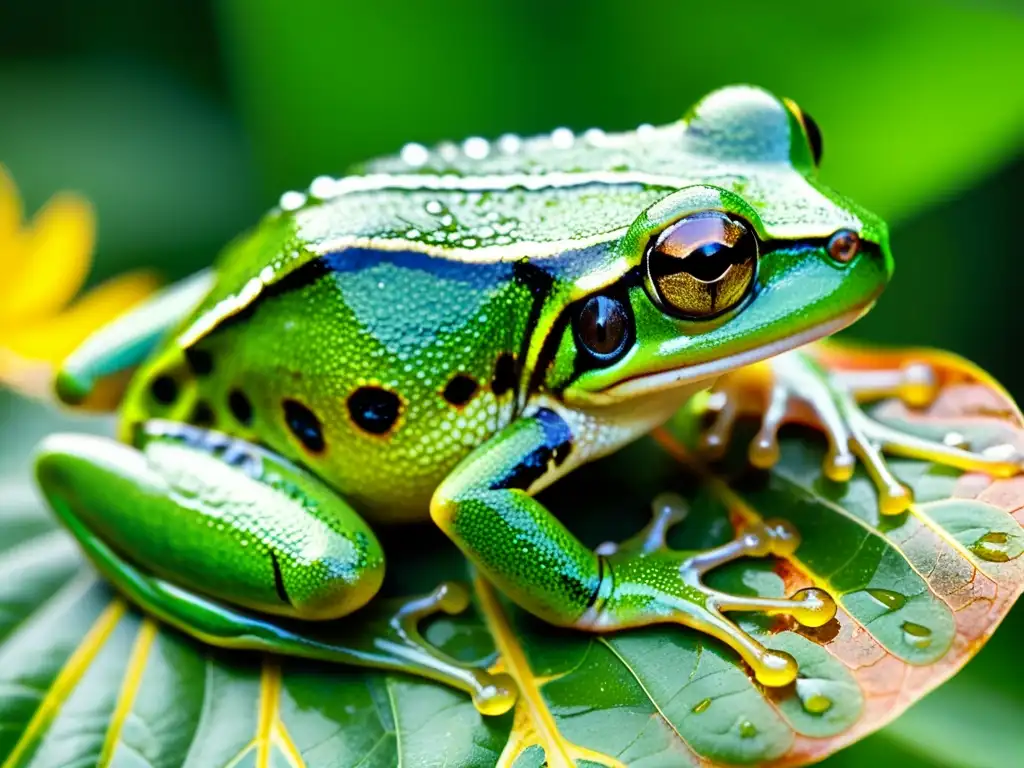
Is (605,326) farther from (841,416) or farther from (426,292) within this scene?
(841,416)

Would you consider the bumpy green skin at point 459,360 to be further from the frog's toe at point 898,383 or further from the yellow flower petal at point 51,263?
the yellow flower petal at point 51,263

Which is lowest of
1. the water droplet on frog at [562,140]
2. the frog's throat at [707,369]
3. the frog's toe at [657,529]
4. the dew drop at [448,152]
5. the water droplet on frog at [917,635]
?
the water droplet on frog at [917,635]

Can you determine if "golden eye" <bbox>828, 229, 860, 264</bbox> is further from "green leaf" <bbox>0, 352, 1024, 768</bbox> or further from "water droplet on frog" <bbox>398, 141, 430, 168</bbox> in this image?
"water droplet on frog" <bbox>398, 141, 430, 168</bbox>

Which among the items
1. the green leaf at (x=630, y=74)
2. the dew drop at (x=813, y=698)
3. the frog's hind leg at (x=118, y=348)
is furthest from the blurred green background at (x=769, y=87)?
the dew drop at (x=813, y=698)

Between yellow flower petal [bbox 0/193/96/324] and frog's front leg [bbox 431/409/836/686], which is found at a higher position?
yellow flower petal [bbox 0/193/96/324]

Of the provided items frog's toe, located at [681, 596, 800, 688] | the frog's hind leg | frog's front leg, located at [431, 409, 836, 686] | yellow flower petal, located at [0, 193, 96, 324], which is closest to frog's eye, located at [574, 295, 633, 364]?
frog's front leg, located at [431, 409, 836, 686]

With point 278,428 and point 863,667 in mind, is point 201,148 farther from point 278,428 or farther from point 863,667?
point 863,667

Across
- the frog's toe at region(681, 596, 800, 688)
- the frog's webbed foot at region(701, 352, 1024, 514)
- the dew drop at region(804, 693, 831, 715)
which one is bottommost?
the dew drop at region(804, 693, 831, 715)
